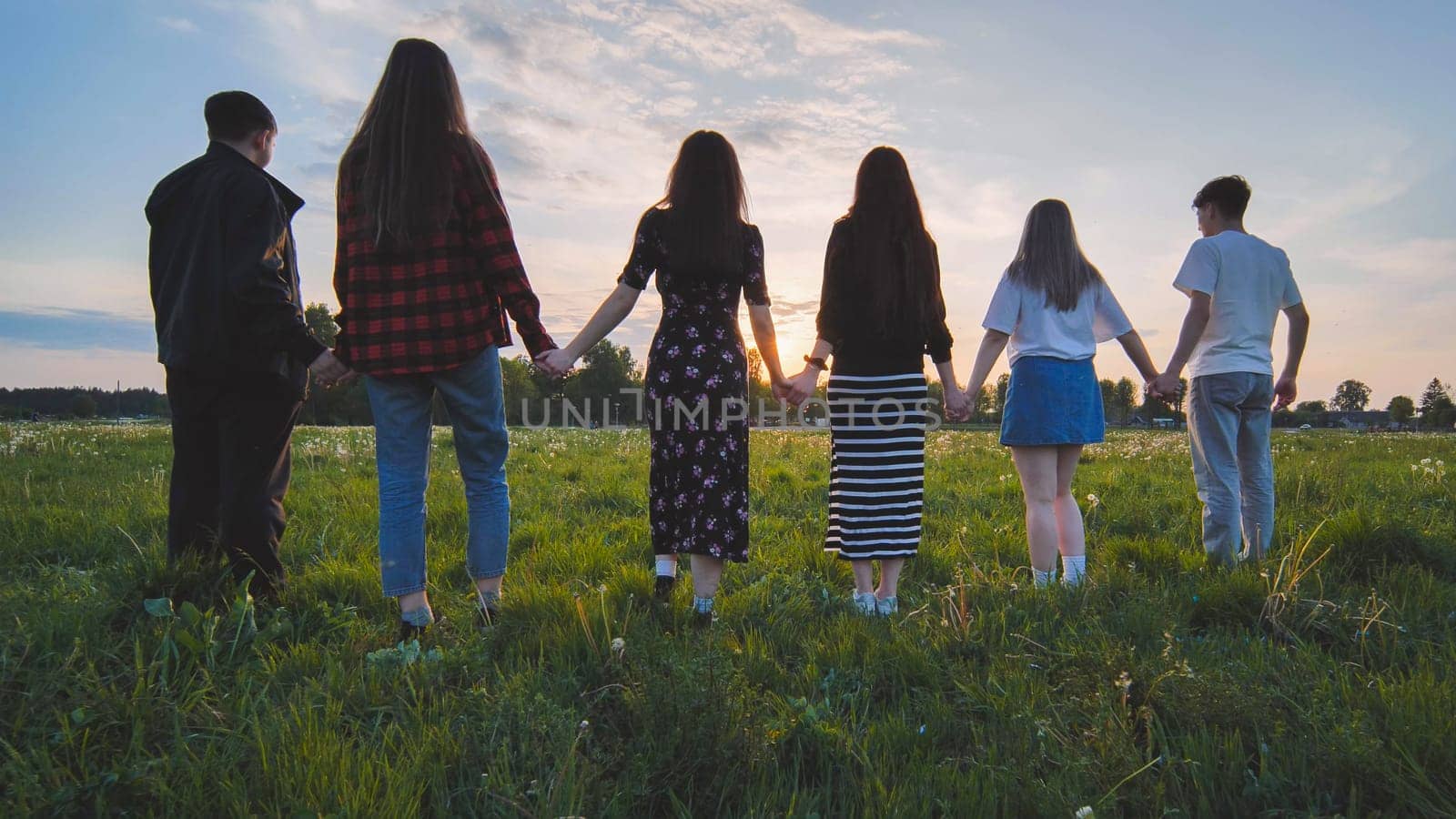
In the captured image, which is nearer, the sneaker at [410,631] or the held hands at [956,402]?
the sneaker at [410,631]

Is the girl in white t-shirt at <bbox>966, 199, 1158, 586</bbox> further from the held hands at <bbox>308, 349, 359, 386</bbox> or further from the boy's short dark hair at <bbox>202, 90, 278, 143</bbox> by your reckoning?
the boy's short dark hair at <bbox>202, 90, 278, 143</bbox>

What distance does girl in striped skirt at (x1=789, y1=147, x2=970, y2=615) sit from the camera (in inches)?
167

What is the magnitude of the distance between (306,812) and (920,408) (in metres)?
3.45

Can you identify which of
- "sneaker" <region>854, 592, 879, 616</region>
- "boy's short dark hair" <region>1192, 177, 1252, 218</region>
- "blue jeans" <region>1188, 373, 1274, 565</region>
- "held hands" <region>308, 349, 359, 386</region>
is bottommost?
"sneaker" <region>854, 592, 879, 616</region>

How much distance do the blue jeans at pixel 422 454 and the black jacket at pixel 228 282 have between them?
0.50 meters

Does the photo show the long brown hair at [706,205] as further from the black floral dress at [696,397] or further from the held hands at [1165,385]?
the held hands at [1165,385]

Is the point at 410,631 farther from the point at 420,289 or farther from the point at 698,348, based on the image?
the point at 698,348

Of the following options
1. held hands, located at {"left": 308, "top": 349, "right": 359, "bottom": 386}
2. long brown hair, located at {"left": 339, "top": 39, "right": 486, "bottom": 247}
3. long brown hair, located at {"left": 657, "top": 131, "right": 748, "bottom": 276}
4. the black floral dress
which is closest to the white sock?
the black floral dress

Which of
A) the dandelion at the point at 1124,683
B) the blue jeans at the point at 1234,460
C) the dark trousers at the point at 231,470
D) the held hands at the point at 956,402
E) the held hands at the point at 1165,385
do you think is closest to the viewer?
the dandelion at the point at 1124,683

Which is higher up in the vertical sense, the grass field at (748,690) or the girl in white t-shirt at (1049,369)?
the girl in white t-shirt at (1049,369)

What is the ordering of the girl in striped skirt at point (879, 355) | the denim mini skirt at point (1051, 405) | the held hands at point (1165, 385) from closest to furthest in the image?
the girl in striped skirt at point (879, 355), the denim mini skirt at point (1051, 405), the held hands at point (1165, 385)

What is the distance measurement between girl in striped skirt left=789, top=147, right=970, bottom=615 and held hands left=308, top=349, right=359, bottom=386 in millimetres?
2347

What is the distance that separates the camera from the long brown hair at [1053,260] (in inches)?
182

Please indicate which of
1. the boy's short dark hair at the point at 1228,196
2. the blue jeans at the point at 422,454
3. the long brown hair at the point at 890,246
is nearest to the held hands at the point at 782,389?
the long brown hair at the point at 890,246
